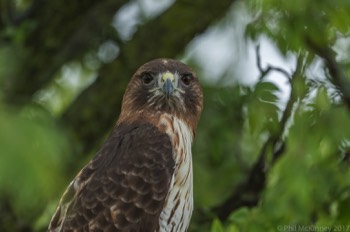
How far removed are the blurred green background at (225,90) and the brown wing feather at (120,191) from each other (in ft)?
0.59

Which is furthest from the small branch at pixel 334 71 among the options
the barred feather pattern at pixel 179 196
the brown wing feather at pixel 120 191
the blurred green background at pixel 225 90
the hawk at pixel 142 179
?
the brown wing feather at pixel 120 191

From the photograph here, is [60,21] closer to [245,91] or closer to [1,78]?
[245,91]

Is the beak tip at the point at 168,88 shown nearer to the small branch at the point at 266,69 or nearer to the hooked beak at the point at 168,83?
the hooked beak at the point at 168,83

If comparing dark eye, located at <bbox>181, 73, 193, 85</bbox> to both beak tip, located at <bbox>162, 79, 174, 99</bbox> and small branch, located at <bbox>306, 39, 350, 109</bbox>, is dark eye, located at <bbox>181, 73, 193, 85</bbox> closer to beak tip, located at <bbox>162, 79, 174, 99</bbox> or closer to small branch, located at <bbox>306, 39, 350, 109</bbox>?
beak tip, located at <bbox>162, 79, 174, 99</bbox>

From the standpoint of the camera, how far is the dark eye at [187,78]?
580cm

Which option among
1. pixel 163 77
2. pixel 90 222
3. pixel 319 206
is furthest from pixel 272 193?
pixel 90 222

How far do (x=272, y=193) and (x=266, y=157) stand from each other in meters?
1.23

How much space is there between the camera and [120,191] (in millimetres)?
5191

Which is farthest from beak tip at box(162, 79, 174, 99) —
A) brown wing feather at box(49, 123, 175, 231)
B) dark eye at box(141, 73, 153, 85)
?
brown wing feather at box(49, 123, 175, 231)

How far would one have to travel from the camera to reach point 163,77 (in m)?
5.64

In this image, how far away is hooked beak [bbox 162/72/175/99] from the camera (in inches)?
220

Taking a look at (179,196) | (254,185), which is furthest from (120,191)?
(254,185)

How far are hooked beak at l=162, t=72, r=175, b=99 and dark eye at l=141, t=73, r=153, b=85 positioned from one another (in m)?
0.16

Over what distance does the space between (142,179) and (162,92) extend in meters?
0.68
